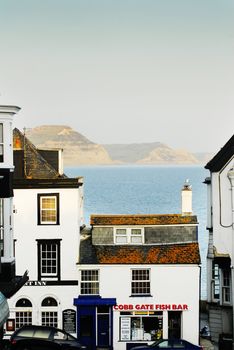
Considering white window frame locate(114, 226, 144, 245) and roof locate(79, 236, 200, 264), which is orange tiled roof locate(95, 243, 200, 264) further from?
white window frame locate(114, 226, 144, 245)

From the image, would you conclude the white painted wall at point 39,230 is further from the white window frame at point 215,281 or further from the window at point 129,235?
the white window frame at point 215,281

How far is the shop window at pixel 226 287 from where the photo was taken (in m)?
42.8

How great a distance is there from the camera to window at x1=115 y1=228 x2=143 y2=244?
43.6 m

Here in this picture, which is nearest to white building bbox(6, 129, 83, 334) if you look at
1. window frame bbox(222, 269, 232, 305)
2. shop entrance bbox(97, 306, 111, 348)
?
shop entrance bbox(97, 306, 111, 348)

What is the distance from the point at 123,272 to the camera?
42.7m

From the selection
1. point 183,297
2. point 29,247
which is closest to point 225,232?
point 183,297

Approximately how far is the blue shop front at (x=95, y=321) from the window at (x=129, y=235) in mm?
3213

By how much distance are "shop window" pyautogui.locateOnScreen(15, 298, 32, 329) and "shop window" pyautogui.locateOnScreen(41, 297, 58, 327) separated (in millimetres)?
670

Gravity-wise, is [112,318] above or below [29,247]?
below

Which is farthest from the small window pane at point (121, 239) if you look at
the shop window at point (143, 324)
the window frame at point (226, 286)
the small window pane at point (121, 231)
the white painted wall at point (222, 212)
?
the window frame at point (226, 286)

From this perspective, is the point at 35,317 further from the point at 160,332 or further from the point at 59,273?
the point at 160,332

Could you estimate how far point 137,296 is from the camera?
4247 centimetres

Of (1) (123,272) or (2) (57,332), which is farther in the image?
(1) (123,272)

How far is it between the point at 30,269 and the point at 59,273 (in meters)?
1.50
